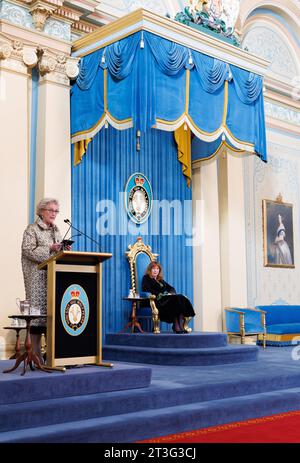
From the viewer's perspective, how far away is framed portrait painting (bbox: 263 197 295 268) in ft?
35.7

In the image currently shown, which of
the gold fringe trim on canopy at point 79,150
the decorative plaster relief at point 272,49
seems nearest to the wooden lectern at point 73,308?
the gold fringe trim on canopy at point 79,150

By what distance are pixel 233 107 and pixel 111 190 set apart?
2.01 metres

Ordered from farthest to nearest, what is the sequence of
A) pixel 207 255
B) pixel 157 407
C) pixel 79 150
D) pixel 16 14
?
1. pixel 207 255
2. pixel 79 150
3. pixel 16 14
4. pixel 157 407

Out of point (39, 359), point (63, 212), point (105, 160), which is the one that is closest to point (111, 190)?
point (105, 160)

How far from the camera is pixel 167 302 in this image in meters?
7.86

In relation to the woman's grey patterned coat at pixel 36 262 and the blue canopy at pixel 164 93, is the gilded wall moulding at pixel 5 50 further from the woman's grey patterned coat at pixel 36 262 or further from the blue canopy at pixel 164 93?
the woman's grey patterned coat at pixel 36 262

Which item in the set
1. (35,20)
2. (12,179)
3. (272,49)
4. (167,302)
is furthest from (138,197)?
(272,49)

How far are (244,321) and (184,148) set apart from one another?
2848 millimetres

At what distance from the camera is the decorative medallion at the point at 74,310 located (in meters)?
4.93

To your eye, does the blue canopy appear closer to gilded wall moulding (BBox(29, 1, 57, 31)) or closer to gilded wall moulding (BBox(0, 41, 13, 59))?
gilded wall moulding (BBox(29, 1, 57, 31))

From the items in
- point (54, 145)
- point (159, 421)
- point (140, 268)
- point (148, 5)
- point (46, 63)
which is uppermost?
point (148, 5)

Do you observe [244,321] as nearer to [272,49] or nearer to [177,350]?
[177,350]

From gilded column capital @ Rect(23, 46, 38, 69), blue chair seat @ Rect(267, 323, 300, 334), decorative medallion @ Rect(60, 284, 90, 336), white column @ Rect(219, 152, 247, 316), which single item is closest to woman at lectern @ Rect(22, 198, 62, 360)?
decorative medallion @ Rect(60, 284, 90, 336)

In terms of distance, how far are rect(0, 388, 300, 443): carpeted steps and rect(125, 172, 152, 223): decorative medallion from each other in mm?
3806
